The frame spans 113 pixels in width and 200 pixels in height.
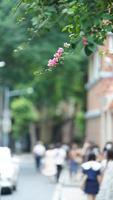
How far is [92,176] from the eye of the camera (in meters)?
17.2

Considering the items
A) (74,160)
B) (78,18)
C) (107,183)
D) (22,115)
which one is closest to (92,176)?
(107,183)

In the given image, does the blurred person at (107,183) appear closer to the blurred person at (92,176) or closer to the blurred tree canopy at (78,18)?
the blurred person at (92,176)

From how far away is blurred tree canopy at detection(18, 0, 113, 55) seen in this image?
917 centimetres

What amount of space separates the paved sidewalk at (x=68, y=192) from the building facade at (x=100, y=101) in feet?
14.6

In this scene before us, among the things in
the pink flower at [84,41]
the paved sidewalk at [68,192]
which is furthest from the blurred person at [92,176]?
the pink flower at [84,41]

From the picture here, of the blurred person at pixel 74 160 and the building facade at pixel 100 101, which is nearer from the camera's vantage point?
the blurred person at pixel 74 160

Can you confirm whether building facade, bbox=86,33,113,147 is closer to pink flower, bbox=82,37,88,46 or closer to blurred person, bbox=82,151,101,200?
blurred person, bbox=82,151,101,200

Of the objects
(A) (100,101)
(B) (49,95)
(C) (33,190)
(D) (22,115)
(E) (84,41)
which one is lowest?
(E) (84,41)

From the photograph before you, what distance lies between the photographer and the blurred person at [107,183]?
15.8 metres

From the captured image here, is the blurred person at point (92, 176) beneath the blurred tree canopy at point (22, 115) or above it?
beneath

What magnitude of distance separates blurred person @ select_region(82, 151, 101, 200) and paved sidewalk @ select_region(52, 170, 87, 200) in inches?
213

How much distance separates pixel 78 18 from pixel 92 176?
830cm

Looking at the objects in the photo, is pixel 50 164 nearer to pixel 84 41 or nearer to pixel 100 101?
pixel 100 101

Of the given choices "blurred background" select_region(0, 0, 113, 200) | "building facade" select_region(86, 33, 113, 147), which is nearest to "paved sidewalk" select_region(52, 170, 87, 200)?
"blurred background" select_region(0, 0, 113, 200)
